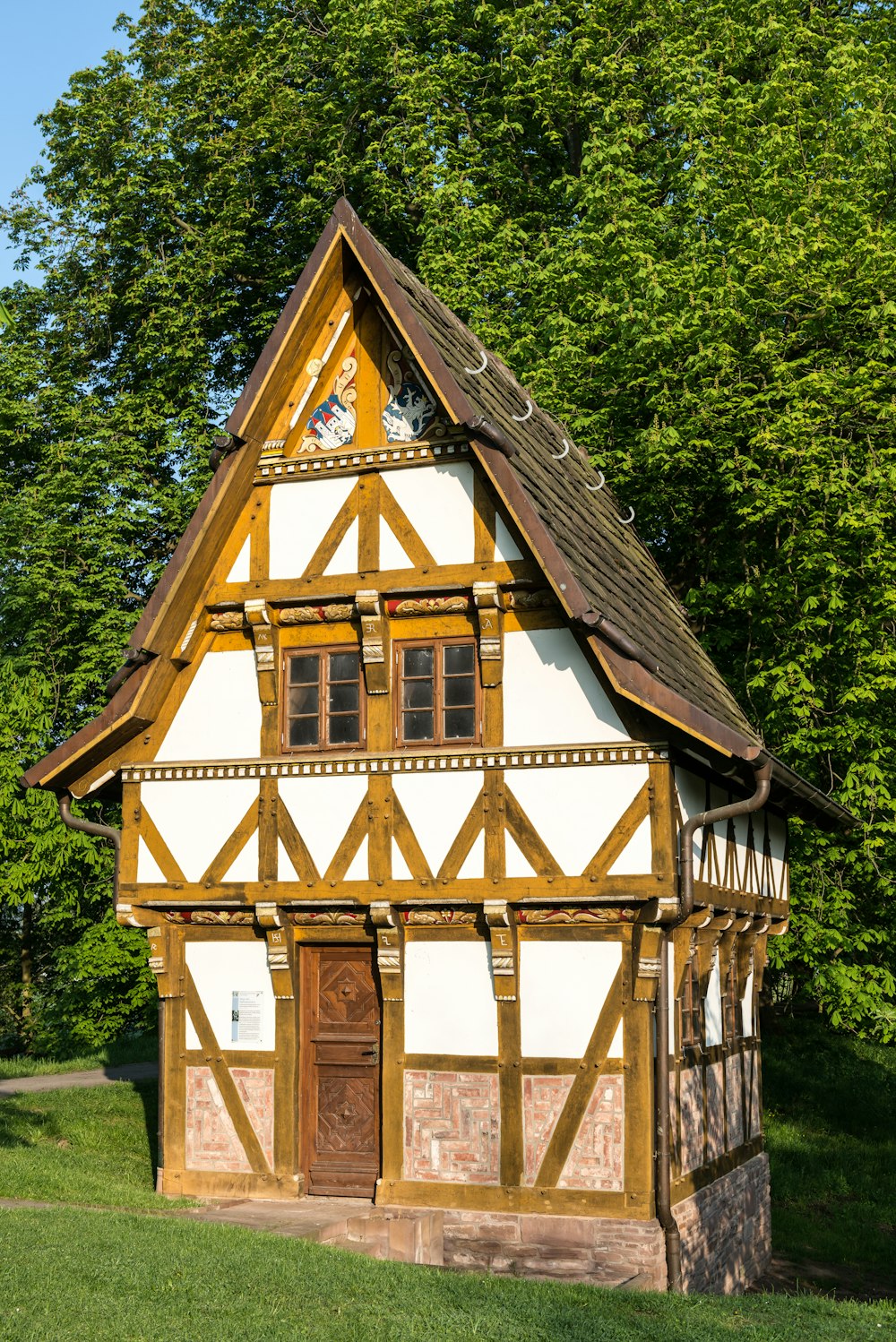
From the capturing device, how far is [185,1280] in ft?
32.4

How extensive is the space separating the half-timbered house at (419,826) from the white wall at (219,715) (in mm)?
36

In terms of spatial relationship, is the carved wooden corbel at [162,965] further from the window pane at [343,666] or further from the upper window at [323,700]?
the window pane at [343,666]

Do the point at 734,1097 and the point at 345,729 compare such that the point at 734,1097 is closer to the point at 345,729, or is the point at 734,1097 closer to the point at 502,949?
the point at 502,949

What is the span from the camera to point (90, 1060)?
25328 mm

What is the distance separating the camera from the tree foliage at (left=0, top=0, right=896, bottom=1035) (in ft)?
67.2

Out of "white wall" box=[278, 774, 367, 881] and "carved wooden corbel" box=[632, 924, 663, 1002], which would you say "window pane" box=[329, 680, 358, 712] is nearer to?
"white wall" box=[278, 774, 367, 881]

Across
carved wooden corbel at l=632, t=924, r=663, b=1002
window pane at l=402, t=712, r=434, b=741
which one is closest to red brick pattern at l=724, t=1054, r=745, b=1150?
carved wooden corbel at l=632, t=924, r=663, b=1002

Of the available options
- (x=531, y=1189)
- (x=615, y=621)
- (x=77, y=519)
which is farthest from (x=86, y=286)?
(x=531, y=1189)

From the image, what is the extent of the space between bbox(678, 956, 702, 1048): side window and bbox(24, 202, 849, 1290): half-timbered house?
0.05 meters

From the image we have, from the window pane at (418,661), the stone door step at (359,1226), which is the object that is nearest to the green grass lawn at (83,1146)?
the stone door step at (359,1226)

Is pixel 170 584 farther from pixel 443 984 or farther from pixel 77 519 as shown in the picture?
pixel 77 519

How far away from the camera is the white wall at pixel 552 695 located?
13.6 meters

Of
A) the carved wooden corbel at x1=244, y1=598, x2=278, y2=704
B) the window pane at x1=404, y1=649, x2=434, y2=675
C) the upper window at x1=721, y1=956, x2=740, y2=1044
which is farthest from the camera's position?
the upper window at x1=721, y1=956, x2=740, y2=1044

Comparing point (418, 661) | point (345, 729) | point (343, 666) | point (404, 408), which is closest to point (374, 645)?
point (418, 661)
